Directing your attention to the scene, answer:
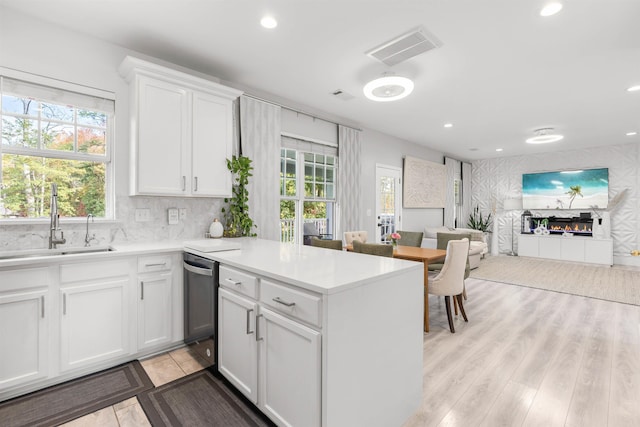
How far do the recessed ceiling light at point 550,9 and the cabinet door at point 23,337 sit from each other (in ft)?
13.3

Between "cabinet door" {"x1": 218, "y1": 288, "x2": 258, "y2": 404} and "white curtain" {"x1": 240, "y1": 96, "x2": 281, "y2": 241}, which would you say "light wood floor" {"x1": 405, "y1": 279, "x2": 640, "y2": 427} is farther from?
"white curtain" {"x1": 240, "y1": 96, "x2": 281, "y2": 241}

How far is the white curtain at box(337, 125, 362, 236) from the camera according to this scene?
4.86m

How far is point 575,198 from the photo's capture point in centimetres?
744

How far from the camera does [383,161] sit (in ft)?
19.4

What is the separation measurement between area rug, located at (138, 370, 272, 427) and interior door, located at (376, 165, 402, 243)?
4.19m

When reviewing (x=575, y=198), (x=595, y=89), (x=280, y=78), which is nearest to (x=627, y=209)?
(x=575, y=198)

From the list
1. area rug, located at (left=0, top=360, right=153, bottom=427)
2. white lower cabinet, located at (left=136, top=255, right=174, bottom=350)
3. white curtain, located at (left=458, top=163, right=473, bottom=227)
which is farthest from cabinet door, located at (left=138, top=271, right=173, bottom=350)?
white curtain, located at (left=458, top=163, right=473, bottom=227)

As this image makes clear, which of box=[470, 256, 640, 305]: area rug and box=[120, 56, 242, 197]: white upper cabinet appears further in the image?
box=[470, 256, 640, 305]: area rug

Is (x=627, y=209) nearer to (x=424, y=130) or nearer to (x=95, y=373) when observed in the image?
(x=424, y=130)

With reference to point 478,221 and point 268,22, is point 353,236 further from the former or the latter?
point 478,221

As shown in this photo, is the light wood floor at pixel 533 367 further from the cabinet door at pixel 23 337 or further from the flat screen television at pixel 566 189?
the flat screen television at pixel 566 189

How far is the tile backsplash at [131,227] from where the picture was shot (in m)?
2.33

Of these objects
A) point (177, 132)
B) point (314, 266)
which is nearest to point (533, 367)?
point (314, 266)

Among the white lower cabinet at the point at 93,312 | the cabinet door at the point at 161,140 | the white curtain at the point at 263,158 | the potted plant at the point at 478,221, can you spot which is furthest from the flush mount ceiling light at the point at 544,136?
the white lower cabinet at the point at 93,312
